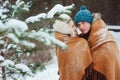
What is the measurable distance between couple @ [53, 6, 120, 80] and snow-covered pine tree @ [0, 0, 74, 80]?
0.56 m

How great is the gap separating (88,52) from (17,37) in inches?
83.7

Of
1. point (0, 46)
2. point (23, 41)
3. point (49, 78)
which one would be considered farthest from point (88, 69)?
point (49, 78)

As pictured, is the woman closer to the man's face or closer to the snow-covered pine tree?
the man's face

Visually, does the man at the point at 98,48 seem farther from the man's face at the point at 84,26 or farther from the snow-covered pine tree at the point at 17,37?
the snow-covered pine tree at the point at 17,37

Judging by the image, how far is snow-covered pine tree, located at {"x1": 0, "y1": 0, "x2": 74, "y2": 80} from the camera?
2.21m

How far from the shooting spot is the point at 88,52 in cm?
428

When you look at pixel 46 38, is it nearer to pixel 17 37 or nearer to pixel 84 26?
pixel 17 37

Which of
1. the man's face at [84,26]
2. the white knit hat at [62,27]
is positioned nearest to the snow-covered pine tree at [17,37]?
the white knit hat at [62,27]

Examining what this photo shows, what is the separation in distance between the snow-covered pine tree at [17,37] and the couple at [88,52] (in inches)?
22.1

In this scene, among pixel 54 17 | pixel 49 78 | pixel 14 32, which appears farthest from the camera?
pixel 49 78

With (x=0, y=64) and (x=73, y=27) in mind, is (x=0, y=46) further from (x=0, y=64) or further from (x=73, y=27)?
(x=73, y=27)

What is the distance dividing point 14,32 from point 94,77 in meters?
2.28

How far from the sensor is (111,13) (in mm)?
14984

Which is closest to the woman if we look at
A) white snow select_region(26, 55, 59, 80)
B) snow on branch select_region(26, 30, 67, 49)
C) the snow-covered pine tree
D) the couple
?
the couple
